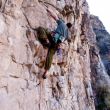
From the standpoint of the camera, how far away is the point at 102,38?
42688 mm

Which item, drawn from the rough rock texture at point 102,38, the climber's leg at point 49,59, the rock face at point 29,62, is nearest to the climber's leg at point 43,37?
the rock face at point 29,62

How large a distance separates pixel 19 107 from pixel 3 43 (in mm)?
2245

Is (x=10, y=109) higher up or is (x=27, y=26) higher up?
(x=27, y=26)

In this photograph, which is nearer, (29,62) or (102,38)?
(29,62)

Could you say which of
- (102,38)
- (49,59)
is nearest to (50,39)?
(49,59)

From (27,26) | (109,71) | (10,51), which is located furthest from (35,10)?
(109,71)

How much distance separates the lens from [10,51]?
403 inches

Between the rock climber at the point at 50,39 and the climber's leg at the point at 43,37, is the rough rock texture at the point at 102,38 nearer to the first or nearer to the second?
the rock climber at the point at 50,39

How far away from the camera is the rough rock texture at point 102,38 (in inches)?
1604

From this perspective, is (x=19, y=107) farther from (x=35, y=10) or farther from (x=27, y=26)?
(x=35, y=10)

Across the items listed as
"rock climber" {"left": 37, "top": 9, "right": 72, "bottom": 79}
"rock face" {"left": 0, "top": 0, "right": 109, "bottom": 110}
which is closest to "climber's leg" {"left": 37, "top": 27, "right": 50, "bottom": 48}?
"rock climber" {"left": 37, "top": 9, "right": 72, "bottom": 79}

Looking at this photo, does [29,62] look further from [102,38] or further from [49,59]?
[102,38]

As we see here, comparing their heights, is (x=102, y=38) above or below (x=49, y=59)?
above

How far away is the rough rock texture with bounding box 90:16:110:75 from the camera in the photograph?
134 ft
